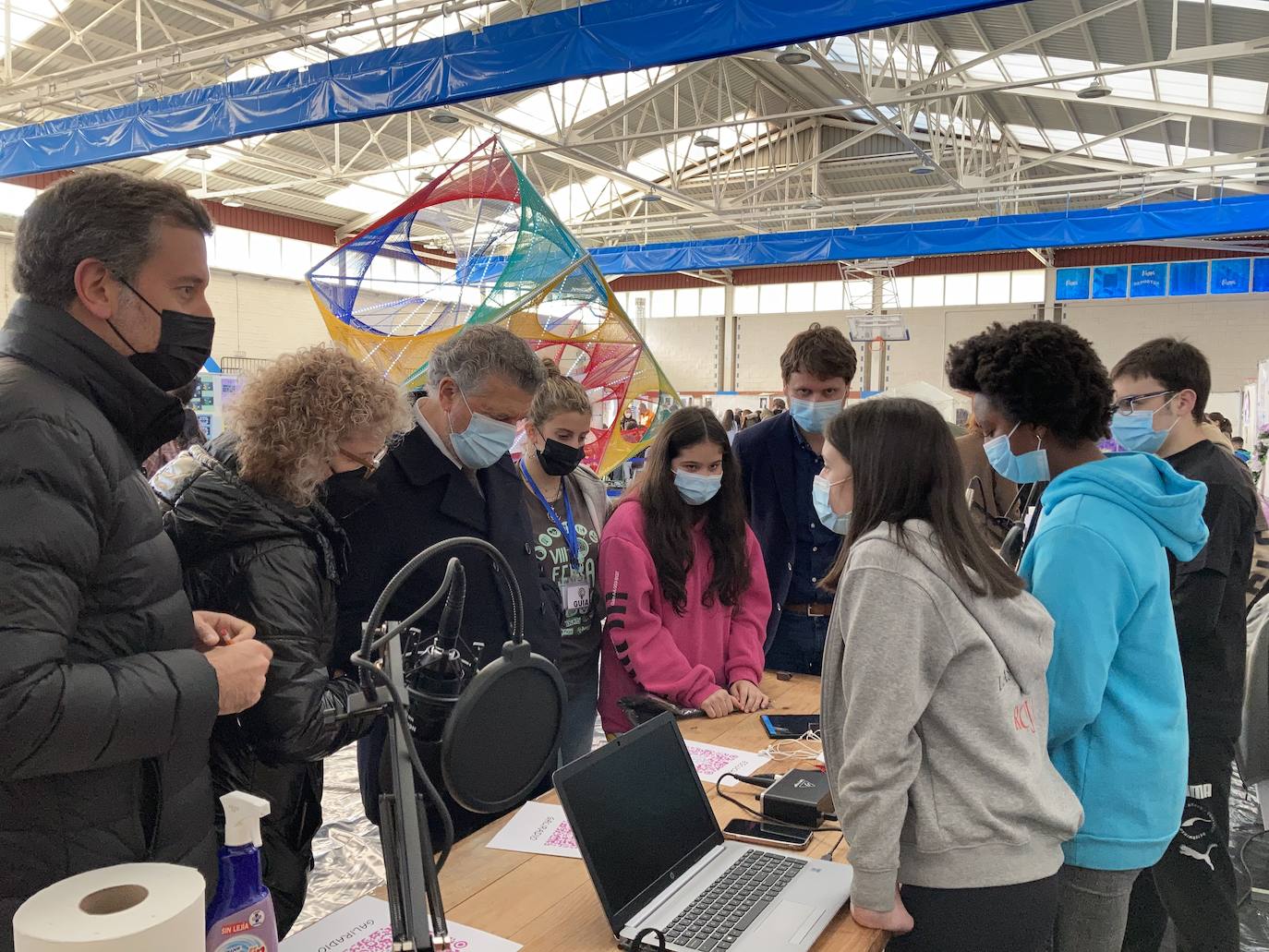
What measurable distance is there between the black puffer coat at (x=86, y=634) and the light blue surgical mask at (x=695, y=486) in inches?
54.3

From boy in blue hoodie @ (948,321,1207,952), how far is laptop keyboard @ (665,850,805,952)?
477 millimetres

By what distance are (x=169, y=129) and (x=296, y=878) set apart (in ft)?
22.5

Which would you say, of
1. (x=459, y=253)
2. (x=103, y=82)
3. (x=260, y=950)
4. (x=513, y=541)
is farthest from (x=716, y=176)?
(x=260, y=950)

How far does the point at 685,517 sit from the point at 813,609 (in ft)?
1.78

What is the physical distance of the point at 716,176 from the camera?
13.3 metres

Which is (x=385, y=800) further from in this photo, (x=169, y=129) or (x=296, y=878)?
(x=169, y=129)

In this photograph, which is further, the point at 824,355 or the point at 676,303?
the point at 676,303

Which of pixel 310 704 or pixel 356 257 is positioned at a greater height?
pixel 356 257

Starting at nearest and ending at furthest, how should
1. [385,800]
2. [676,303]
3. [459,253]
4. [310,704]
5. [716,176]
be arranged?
[385,800] < [310,704] < [459,253] < [716,176] < [676,303]

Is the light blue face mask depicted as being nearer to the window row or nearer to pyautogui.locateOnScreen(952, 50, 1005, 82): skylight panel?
pyautogui.locateOnScreen(952, 50, 1005, 82): skylight panel

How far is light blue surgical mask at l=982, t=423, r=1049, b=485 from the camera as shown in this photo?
1683mm

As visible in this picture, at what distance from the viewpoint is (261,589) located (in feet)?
4.07

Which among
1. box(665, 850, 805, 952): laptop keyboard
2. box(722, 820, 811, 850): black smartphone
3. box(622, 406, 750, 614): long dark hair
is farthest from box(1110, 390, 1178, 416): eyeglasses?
box(665, 850, 805, 952): laptop keyboard

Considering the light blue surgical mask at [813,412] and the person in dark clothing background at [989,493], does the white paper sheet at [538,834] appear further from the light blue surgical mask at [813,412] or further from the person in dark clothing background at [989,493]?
the person in dark clothing background at [989,493]
